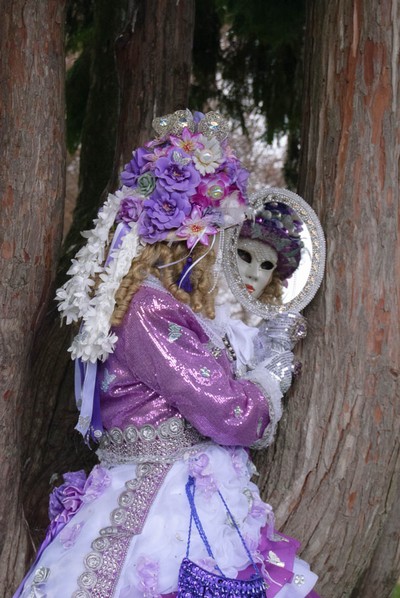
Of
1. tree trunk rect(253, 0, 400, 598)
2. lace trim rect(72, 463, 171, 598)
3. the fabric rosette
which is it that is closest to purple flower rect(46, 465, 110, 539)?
lace trim rect(72, 463, 171, 598)

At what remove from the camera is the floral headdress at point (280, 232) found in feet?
10.9

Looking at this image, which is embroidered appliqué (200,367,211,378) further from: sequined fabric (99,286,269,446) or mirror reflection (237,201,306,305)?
mirror reflection (237,201,306,305)

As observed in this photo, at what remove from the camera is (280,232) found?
132 inches

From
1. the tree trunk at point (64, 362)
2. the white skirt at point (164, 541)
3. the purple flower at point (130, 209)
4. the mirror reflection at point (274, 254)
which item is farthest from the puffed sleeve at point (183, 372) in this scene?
the tree trunk at point (64, 362)

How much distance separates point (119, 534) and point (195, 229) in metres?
0.99

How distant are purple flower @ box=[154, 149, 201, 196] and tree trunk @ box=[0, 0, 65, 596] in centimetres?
66

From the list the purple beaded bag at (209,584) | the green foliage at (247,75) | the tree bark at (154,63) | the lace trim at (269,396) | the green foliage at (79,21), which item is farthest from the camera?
the green foliage at (247,75)

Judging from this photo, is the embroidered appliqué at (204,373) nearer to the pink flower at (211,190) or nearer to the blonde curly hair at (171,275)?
the blonde curly hair at (171,275)

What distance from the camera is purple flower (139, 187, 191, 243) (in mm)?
2934

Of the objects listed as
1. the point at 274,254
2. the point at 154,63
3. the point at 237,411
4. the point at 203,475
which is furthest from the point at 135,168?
the point at 154,63

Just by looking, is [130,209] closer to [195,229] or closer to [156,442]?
[195,229]

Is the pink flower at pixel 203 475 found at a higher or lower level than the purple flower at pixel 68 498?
higher

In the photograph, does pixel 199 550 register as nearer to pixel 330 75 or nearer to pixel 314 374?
pixel 314 374

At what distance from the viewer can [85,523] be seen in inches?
114
